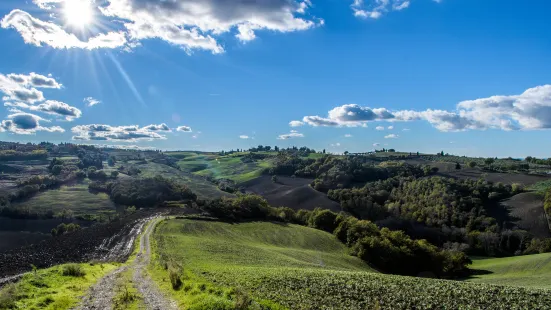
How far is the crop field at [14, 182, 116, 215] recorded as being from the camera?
158 metres

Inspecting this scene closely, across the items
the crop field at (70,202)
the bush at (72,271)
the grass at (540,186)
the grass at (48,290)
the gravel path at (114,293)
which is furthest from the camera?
the grass at (540,186)

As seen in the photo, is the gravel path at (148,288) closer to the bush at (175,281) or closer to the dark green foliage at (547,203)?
the bush at (175,281)

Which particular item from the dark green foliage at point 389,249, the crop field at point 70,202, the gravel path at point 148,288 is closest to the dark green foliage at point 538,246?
the dark green foliage at point 389,249

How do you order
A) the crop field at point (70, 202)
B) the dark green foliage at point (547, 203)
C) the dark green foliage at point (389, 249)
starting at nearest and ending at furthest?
the dark green foliage at point (389, 249) → the dark green foliage at point (547, 203) → the crop field at point (70, 202)

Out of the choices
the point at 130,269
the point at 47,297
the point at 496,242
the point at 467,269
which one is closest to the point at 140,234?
the point at 130,269

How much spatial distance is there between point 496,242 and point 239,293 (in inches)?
5323

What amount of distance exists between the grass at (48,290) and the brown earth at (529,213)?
492 ft

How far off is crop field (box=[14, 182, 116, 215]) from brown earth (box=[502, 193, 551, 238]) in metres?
164

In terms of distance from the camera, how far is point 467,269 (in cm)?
8869

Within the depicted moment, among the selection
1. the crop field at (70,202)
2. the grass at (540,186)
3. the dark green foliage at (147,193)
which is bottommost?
the crop field at (70,202)

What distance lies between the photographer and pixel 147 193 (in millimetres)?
171500

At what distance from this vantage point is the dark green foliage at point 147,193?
165750 millimetres

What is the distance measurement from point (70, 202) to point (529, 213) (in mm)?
190848

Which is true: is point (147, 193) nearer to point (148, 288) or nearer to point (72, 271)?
point (72, 271)
